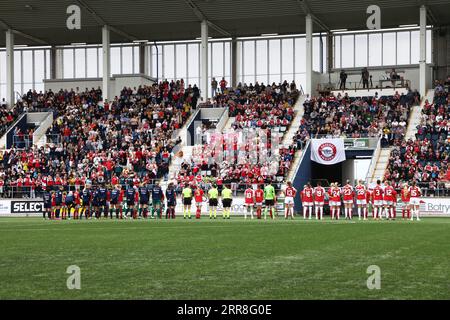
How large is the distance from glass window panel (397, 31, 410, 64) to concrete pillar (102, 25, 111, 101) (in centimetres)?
1982

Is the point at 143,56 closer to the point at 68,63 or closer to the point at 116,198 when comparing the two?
the point at 68,63

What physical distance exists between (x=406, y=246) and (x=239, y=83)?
40364mm

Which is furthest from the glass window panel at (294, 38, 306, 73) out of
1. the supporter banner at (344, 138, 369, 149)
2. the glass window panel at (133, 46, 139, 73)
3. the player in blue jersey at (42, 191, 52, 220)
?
the player in blue jersey at (42, 191, 52, 220)

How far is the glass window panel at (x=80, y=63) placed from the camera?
63.5 m

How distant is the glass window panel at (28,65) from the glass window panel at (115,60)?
257 inches

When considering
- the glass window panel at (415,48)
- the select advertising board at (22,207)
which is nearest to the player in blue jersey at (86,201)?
the select advertising board at (22,207)

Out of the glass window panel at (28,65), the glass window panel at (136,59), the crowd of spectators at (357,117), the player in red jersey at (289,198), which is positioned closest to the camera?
the player in red jersey at (289,198)

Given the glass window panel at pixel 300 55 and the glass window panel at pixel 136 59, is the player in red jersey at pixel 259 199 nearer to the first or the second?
the glass window panel at pixel 300 55

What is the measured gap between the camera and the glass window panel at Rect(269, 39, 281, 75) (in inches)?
2359

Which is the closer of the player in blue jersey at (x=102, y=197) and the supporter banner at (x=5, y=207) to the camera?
the player in blue jersey at (x=102, y=197)

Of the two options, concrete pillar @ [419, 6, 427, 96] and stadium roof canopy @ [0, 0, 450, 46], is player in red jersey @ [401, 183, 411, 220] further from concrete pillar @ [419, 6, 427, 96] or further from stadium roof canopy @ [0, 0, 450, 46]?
stadium roof canopy @ [0, 0, 450, 46]

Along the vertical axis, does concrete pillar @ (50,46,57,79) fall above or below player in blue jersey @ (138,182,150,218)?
above

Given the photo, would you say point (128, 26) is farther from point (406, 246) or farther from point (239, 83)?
point (406, 246)

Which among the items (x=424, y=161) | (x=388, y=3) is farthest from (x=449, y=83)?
(x=424, y=161)
